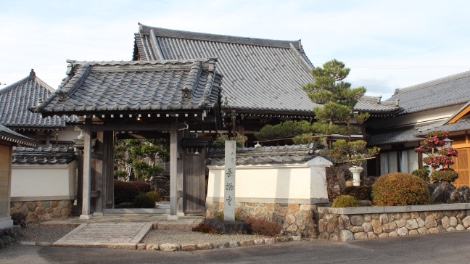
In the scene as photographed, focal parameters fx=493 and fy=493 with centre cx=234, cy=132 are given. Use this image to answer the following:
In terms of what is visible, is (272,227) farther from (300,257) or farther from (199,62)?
(199,62)

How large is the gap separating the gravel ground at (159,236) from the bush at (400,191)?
3.43 meters

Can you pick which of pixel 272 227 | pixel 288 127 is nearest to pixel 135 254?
pixel 272 227

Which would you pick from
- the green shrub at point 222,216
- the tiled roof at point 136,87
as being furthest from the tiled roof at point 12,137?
the green shrub at point 222,216

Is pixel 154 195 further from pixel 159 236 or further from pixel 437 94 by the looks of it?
pixel 437 94

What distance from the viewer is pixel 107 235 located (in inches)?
433

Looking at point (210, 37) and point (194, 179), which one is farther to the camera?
point (210, 37)

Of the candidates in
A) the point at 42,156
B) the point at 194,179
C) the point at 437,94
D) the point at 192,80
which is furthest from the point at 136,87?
the point at 437,94

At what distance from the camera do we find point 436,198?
520 inches

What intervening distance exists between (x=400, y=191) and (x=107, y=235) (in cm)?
702

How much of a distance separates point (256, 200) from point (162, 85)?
400 centimetres

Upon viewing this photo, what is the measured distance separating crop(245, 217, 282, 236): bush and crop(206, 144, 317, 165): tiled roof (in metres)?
1.55

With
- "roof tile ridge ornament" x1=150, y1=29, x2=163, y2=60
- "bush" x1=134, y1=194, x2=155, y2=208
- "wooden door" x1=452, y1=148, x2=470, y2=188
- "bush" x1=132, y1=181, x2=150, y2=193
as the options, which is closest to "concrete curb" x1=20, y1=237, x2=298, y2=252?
"bush" x1=134, y1=194, x2=155, y2=208

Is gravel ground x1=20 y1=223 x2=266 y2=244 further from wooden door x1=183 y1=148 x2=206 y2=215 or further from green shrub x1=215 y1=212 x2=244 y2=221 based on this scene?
wooden door x1=183 y1=148 x2=206 y2=215

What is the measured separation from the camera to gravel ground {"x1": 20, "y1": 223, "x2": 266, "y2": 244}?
34.4 ft
